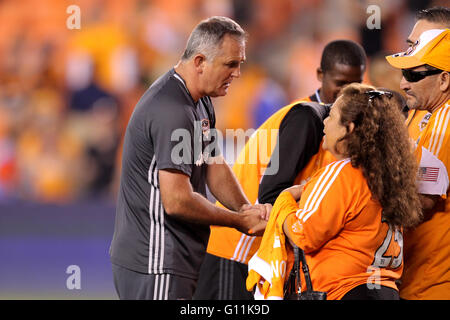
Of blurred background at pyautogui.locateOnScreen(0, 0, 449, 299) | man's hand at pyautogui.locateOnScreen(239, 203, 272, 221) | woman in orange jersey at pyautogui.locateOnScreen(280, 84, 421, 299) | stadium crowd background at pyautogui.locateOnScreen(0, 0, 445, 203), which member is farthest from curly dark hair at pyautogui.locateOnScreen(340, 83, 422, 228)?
stadium crowd background at pyautogui.locateOnScreen(0, 0, 445, 203)

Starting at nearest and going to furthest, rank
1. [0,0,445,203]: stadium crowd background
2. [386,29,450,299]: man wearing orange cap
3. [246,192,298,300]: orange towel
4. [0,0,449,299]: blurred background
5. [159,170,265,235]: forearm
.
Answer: [246,192,298,300]: orange towel, [159,170,265,235]: forearm, [386,29,450,299]: man wearing orange cap, [0,0,449,299]: blurred background, [0,0,445,203]: stadium crowd background

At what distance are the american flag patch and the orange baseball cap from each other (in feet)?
1.62

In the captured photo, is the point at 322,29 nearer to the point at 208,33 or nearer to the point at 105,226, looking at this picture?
the point at 105,226

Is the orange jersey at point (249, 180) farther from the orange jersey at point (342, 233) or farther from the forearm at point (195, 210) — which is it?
Result: the orange jersey at point (342, 233)

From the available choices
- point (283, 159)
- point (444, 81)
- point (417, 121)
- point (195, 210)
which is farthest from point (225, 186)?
point (444, 81)

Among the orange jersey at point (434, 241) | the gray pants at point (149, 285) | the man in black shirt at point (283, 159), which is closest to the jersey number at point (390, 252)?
the orange jersey at point (434, 241)

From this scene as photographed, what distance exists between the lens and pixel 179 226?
3.02 m

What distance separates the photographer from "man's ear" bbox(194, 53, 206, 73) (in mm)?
3081

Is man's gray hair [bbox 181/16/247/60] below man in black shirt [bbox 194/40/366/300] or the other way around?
the other way around

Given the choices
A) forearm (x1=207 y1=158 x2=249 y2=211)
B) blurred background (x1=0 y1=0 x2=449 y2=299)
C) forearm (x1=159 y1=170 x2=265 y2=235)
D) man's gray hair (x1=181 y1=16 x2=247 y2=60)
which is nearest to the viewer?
forearm (x1=159 y1=170 x2=265 y2=235)

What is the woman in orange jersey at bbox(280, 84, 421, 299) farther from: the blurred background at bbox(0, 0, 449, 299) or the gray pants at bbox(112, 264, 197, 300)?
the blurred background at bbox(0, 0, 449, 299)

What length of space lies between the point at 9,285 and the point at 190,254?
332cm

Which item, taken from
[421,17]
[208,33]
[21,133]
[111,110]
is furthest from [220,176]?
[21,133]

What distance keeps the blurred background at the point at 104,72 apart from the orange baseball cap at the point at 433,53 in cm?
345
